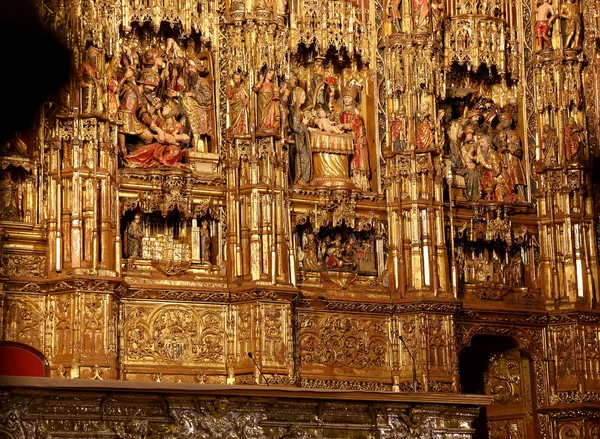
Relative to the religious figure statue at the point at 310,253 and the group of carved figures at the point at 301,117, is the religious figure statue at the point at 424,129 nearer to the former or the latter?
the group of carved figures at the point at 301,117

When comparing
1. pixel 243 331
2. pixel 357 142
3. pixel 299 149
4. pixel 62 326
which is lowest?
pixel 243 331

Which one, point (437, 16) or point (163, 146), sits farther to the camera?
point (437, 16)

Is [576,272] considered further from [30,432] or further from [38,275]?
[30,432]

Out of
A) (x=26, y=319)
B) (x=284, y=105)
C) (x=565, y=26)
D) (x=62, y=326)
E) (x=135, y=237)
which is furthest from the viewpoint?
(x=565, y=26)

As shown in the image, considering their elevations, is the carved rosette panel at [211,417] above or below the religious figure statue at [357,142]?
below

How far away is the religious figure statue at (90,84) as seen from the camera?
16.2 meters

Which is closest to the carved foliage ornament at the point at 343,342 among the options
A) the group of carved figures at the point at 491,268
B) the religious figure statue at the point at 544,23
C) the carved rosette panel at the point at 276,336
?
the carved rosette panel at the point at 276,336

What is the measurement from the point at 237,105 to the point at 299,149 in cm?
171

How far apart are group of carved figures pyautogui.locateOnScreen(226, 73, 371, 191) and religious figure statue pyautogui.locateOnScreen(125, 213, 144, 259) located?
235 cm

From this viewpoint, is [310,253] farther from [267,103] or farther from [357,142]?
[267,103]

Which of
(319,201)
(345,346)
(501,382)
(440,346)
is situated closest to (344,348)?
(345,346)

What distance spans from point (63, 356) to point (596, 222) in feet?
38.1

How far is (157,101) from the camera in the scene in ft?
58.3

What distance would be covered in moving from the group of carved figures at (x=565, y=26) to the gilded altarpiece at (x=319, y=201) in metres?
0.05
